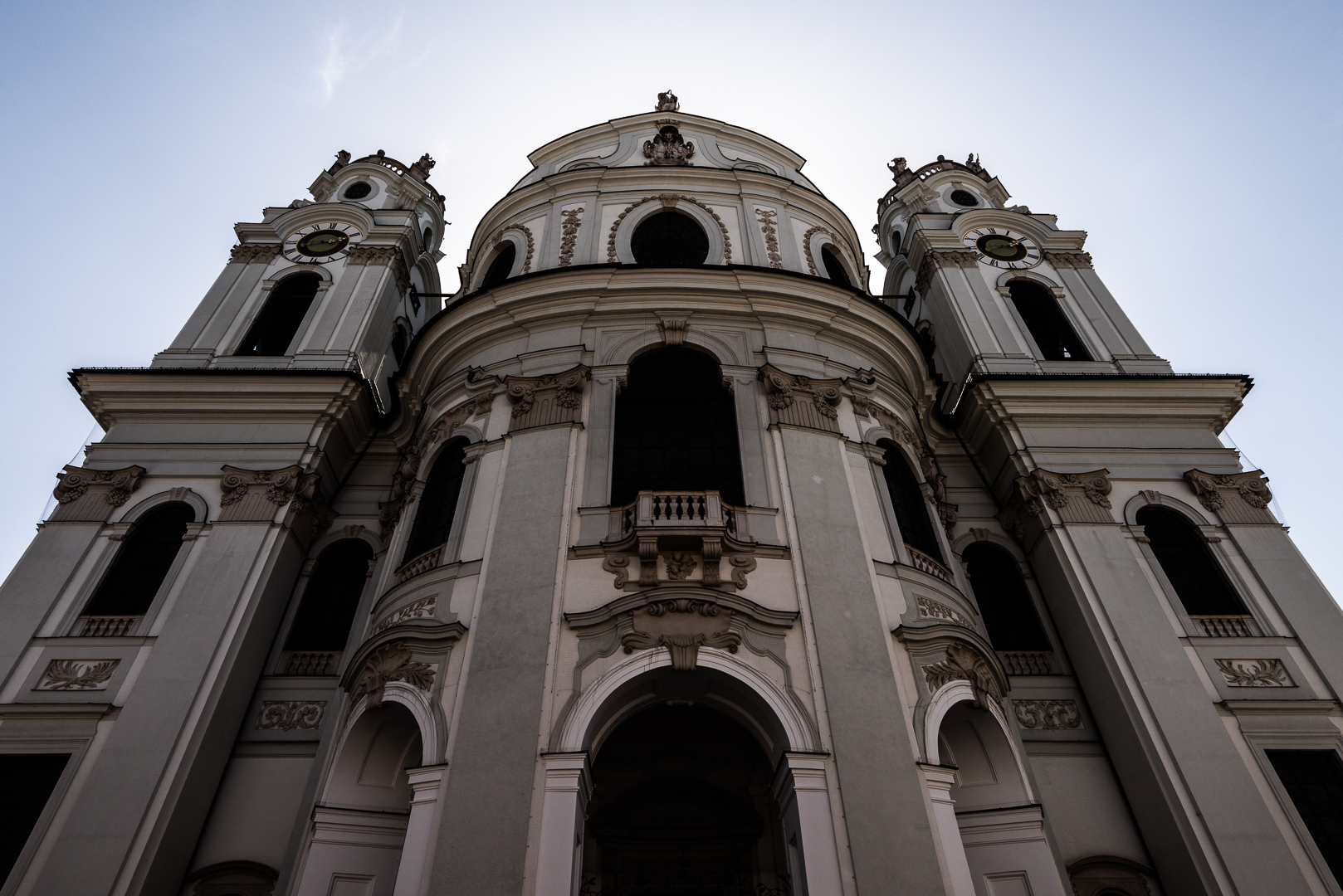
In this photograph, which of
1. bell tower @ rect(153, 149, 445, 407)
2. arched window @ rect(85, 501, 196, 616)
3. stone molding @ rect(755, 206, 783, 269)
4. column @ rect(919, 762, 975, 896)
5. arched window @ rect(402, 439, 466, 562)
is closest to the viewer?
column @ rect(919, 762, 975, 896)

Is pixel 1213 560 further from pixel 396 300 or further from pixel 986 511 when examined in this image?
pixel 396 300

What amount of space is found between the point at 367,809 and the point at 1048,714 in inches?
431

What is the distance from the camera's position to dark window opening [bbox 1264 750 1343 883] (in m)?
11.9

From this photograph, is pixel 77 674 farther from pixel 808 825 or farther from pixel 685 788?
pixel 808 825

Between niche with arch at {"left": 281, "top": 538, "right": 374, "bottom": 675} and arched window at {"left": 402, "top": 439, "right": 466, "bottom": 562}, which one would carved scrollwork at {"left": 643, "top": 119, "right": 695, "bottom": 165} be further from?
niche with arch at {"left": 281, "top": 538, "right": 374, "bottom": 675}

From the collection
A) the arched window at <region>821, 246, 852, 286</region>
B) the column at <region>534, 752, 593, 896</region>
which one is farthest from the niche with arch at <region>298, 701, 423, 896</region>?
the arched window at <region>821, 246, 852, 286</region>

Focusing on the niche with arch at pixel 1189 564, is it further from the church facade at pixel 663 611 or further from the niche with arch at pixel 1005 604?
the niche with arch at pixel 1005 604

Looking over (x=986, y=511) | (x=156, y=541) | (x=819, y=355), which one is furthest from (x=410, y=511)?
(x=986, y=511)

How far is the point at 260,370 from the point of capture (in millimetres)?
17516

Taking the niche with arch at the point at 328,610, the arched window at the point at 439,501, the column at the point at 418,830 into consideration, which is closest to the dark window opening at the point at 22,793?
the niche with arch at the point at 328,610

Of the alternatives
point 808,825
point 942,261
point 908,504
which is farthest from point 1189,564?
point 942,261

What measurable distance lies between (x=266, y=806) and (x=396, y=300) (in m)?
13.7

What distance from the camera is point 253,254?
22.5m

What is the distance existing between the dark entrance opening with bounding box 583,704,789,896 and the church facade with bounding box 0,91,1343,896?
0.06m
